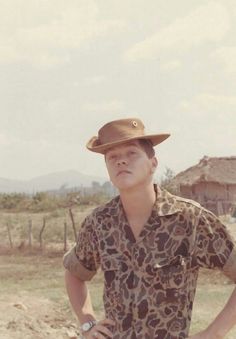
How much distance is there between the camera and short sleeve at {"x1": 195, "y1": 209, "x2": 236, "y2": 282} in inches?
102

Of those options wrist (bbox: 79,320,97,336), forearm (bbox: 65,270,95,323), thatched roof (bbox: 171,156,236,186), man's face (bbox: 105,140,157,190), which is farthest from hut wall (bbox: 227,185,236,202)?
man's face (bbox: 105,140,157,190)

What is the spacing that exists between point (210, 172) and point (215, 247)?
28505 mm

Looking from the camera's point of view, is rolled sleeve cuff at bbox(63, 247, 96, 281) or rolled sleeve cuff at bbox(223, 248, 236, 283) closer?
rolled sleeve cuff at bbox(223, 248, 236, 283)

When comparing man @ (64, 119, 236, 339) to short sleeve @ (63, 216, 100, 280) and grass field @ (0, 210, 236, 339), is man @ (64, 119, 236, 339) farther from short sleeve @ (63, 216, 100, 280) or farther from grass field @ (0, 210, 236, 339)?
grass field @ (0, 210, 236, 339)

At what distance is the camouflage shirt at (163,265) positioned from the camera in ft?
8.52

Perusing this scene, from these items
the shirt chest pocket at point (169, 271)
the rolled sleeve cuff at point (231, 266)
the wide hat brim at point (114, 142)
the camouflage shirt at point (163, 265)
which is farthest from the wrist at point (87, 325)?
the wide hat brim at point (114, 142)

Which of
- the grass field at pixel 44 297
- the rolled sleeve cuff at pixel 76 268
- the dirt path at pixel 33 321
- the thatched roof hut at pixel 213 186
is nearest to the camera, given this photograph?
the rolled sleeve cuff at pixel 76 268

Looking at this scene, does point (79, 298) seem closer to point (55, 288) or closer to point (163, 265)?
point (163, 265)

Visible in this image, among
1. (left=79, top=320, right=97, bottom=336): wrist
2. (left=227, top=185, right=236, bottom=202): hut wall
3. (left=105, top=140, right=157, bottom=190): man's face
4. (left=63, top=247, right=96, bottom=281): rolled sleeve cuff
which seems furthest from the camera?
(left=227, top=185, right=236, bottom=202): hut wall

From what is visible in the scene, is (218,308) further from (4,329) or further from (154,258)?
(154,258)

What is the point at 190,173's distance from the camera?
109 feet

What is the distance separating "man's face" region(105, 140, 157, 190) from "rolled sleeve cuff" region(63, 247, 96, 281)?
458mm

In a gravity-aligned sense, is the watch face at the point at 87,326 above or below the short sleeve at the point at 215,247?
below

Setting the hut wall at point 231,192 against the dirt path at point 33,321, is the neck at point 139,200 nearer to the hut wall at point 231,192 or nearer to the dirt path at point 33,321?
the dirt path at point 33,321
